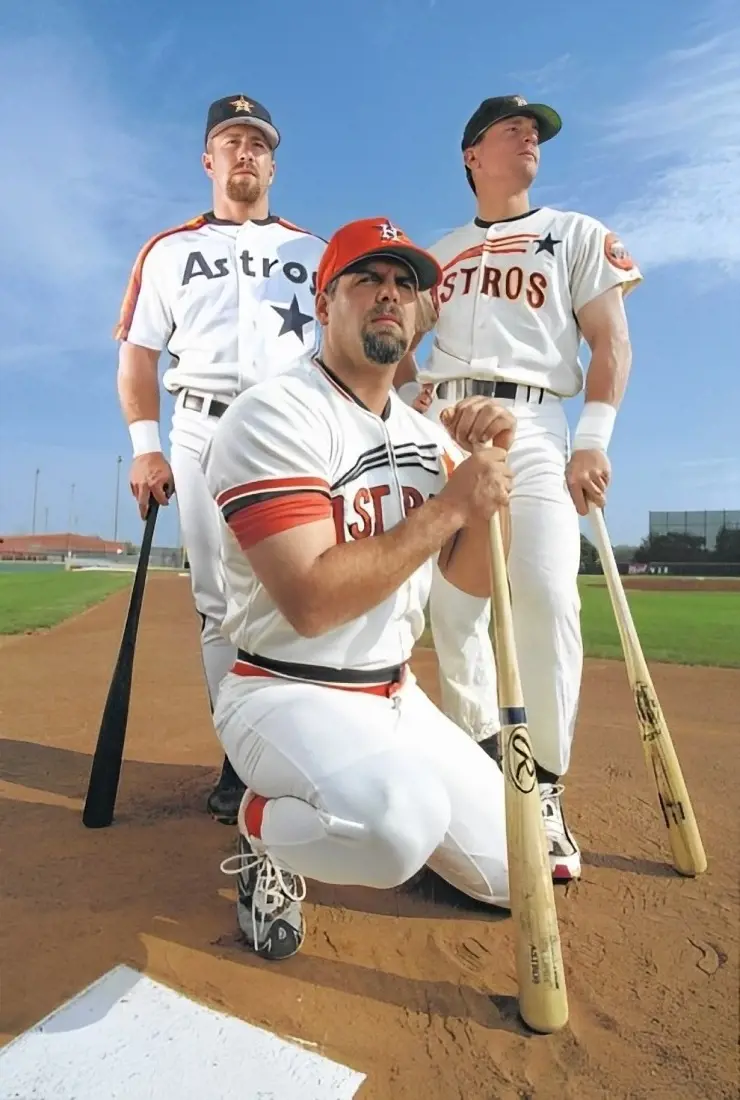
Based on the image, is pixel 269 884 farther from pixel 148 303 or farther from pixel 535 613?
pixel 148 303

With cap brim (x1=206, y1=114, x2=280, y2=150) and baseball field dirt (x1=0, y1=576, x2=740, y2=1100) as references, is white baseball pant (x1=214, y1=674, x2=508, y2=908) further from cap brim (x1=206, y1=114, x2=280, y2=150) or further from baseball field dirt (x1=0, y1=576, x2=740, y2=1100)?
cap brim (x1=206, y1=114, x2=280, y2=150)

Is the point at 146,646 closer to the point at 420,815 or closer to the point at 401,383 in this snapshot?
the point at 401,383

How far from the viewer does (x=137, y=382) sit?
338 cm

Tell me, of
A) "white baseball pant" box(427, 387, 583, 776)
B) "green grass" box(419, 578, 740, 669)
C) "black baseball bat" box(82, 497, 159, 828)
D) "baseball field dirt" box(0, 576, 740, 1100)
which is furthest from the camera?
"green grass" box(419, 578, 740, 669)

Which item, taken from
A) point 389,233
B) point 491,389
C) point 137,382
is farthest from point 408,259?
point 137,382

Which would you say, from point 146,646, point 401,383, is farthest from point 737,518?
point 401,383

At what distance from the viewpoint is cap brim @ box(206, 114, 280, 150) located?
326cm

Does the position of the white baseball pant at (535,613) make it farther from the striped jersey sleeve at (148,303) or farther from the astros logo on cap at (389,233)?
the striped jersey sleeve at (148,303)

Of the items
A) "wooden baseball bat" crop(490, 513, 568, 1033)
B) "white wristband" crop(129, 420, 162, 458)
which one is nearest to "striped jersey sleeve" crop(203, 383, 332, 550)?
"wooden baseball bat" crop(490, 513, 568, 1033)

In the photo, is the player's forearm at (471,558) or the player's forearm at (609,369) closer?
the player's forearm at (471,558)

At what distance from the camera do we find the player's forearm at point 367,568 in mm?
1956

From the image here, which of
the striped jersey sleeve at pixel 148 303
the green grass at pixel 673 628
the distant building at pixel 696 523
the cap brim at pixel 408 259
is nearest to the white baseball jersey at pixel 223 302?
the striped jersey sleeve at pixel 148 303

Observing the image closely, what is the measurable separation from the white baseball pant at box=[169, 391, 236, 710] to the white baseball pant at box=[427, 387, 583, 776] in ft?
2.91

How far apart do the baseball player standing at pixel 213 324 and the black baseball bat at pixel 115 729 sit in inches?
9.1
